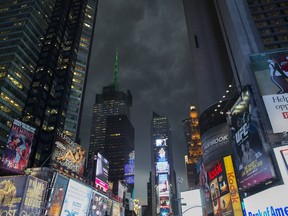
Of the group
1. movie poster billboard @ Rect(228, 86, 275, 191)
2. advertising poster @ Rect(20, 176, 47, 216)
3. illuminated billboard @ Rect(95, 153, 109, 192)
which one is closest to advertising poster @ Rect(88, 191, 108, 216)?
illuminated billboard @ Rect(95, 153, 109, 192)

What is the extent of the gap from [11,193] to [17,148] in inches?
221

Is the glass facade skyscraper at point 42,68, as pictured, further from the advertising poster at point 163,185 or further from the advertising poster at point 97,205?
the advertising poster at point 97,205

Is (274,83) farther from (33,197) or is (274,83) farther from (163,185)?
(163,185)

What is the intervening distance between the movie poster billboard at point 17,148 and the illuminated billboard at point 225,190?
2874cm

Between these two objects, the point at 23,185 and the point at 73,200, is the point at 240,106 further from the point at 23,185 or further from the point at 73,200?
the point at 73,200

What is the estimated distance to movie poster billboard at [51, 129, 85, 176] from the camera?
133 ft

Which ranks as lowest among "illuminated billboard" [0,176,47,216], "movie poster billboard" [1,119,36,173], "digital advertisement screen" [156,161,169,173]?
"illuminated billboard" [0,176,47,216]

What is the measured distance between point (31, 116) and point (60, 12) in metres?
54.8

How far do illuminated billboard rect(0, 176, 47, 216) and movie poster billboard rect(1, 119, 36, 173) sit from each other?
1901 mm

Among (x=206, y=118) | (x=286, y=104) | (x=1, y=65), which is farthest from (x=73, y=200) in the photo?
(x=1, y=65)

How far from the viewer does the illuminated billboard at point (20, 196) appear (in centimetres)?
3050

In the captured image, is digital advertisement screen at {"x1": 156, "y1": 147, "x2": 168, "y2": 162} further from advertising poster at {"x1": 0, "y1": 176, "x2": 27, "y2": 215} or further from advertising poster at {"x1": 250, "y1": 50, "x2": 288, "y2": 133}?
advertising poster at {"x1": 250, "y1": 50, "x2": 288, "y2": 133}

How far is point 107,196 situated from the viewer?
170 ft

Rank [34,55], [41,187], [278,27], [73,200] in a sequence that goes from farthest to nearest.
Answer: [34,55] < [278,27] < [73,200] < [41,187]
